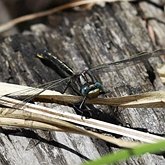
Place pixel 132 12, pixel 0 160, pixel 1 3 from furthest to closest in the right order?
1. pixel 1 3
2. pixel 132 12
3. pixel 0 160

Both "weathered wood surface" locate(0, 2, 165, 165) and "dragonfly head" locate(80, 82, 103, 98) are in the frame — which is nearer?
"weathered wood surface" locate(0, 2, 165, 165)

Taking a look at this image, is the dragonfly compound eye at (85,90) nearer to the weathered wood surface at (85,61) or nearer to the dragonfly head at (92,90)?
the dragonfly head at (92,90)

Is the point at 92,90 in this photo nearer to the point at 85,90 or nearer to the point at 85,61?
the point at 85,90

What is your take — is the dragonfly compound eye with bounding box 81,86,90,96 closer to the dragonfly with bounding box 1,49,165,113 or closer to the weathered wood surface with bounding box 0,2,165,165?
the dragonfly with bounding box 1,49,165,113

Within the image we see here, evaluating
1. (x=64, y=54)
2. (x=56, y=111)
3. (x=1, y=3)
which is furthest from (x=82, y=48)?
(x=1, y=3)

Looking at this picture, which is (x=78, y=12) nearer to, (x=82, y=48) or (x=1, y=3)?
(x=82, y=48)

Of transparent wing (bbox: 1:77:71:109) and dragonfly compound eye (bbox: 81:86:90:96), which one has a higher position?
transparent wing (bbox: 1:77:71:109)

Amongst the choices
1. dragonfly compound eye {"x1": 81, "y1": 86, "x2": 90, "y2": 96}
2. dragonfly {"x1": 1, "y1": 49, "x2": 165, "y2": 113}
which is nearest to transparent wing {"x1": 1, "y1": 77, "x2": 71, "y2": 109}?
dragonfly {"x1": 1, "y1": 49, "x2": 165, "y2": 113}
